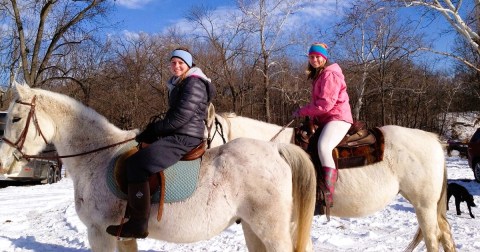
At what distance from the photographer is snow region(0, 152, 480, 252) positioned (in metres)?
5.78

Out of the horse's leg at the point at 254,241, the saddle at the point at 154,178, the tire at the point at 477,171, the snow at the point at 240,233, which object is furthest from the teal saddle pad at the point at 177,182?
the tire at the point at 477,171

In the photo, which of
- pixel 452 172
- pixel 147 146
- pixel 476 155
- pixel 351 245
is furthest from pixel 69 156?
pixel 452 172

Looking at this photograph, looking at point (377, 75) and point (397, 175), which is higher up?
point (377, 75)

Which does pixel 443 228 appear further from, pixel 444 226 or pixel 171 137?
pixel 171 137

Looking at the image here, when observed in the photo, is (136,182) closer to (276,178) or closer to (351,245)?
(276,178)

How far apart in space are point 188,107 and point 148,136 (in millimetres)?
495

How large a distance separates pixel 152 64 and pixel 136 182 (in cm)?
2718

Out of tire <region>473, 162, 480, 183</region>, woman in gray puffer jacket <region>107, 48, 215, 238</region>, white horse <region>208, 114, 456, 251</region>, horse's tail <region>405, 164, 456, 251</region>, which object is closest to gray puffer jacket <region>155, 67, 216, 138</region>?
woman in gray puffer jacket <region>107, 48, 215, 238</region>

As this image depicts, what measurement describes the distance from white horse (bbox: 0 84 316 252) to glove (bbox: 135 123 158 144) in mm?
269

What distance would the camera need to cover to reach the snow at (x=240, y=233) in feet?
19.0

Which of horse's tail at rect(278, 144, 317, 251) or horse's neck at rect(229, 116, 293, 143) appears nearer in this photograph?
horse's tail at rect(278, 144, 317, 251)

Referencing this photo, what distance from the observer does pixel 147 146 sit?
324cm

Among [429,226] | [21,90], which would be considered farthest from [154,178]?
[429,226]

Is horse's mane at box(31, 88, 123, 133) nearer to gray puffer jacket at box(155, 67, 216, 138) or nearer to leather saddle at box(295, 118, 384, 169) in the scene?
gray puffer jacket at box(155, 67, 216, 138)
